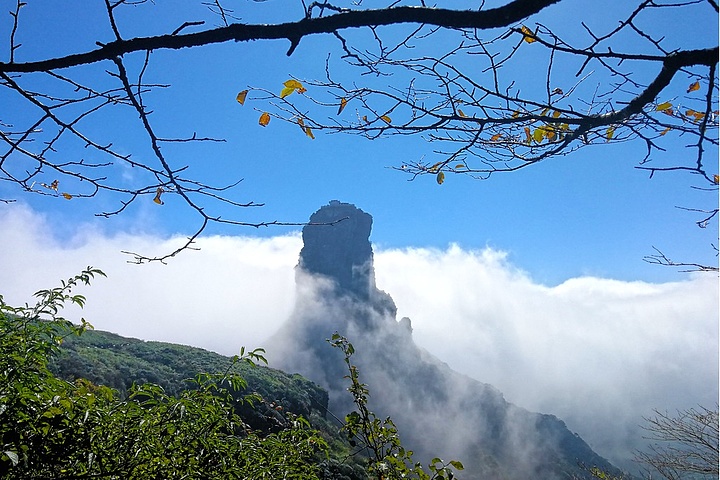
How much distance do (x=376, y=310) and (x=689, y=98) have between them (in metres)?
99.5

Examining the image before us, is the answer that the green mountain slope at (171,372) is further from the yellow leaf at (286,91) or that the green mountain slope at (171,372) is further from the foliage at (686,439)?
the yellow leaf at (286,91)

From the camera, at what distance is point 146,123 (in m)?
1.80

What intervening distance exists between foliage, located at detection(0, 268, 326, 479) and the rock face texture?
69.7 meters

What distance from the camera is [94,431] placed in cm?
196

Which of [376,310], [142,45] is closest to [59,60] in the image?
[142,45]

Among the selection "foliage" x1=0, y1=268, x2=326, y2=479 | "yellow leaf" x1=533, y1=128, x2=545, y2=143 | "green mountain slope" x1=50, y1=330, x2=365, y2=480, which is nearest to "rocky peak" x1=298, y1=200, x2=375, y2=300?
"green mountain slope" x1=50, y1=330, x2=365, y2=480

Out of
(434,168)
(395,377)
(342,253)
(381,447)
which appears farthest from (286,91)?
(342,253)

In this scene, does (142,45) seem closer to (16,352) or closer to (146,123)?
(146,123)

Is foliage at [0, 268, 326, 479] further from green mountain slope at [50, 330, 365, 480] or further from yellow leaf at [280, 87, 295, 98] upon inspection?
green mountain slope at [50, 330, 365, 480]

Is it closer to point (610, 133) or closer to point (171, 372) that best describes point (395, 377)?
point (171, 372)

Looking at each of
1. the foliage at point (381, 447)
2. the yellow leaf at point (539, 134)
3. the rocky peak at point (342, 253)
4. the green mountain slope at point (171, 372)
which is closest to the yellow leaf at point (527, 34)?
the yellow leaf at point (539, 134)

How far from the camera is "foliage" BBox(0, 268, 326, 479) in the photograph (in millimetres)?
1800

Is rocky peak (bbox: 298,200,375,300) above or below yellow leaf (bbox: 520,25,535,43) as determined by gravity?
above

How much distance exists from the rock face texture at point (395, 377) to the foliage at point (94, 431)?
69.7 metres
